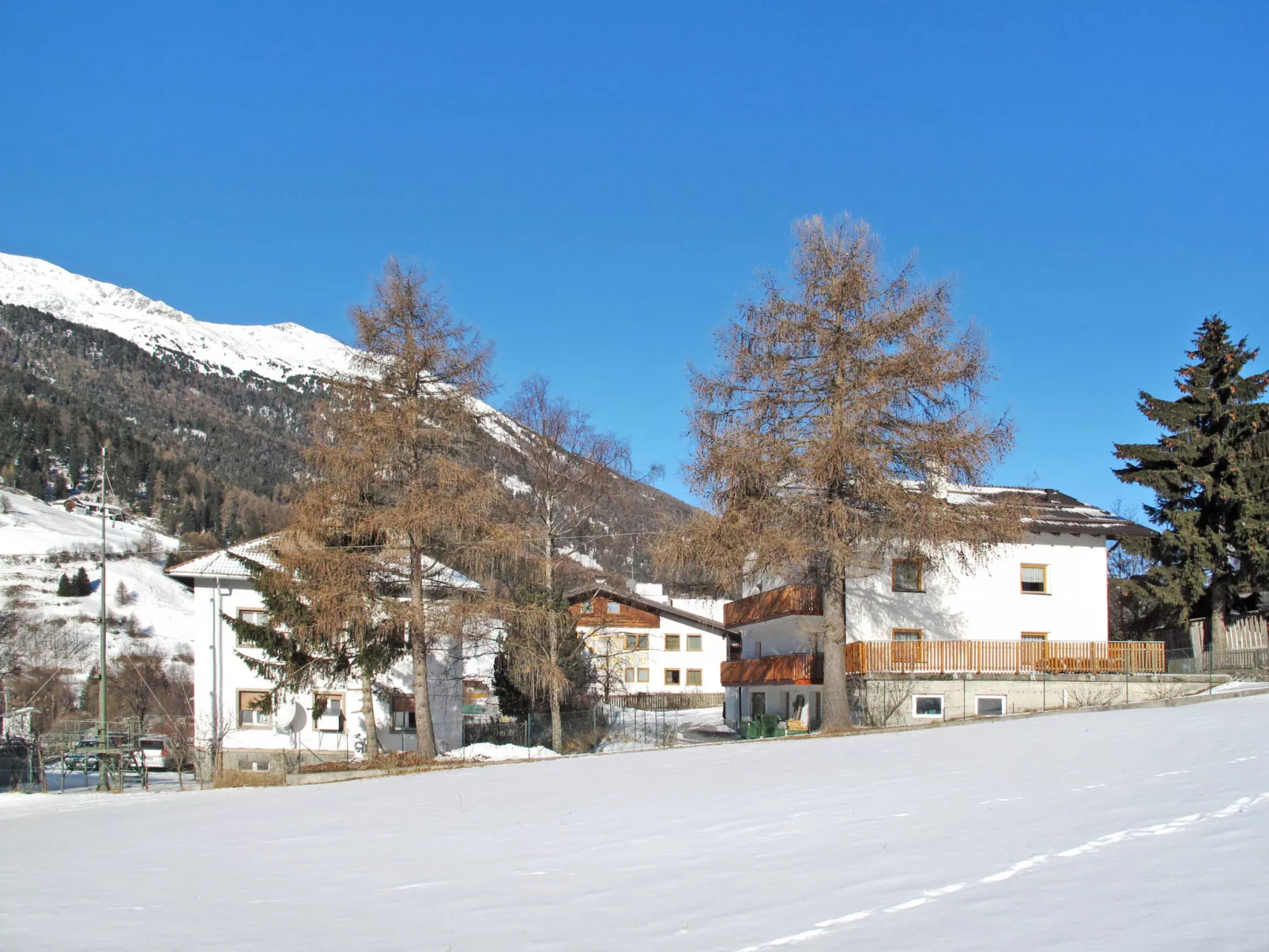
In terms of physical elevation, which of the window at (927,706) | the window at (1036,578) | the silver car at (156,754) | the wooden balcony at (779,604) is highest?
the window at (1036,578)

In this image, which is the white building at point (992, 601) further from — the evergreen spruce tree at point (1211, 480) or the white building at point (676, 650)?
the white building at point (676, 650)

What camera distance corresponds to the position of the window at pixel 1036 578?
124 ft

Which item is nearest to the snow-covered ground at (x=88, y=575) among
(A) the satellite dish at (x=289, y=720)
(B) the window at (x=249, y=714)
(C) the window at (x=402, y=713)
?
(B) the window at (x=249, y=714)

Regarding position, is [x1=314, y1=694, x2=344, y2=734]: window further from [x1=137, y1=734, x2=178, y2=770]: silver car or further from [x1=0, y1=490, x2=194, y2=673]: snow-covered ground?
[x1=0, y1=490, x2=194, y2=673]: snow-covered ground

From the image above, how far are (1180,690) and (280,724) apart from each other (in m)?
28.9

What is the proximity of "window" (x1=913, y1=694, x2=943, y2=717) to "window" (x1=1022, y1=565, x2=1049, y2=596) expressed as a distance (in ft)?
21.8

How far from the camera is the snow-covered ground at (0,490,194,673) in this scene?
126 metres

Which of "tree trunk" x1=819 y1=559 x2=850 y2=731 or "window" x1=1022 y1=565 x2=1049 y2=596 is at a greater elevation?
"window" x1=1022 y1=565 x2=1049 y2=596

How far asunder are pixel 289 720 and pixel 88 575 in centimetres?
12693

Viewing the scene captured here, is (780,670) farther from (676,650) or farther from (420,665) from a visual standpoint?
(676,650)

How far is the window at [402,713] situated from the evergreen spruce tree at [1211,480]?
2587cm

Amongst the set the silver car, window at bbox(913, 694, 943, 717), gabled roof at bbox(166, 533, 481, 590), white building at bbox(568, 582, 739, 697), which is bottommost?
the silver car

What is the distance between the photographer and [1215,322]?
3984 cm

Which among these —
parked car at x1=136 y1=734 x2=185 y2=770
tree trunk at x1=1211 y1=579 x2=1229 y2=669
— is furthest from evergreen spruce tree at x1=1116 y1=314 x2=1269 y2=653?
parked car at x1=136 y1=734 x2=185 y2=770
